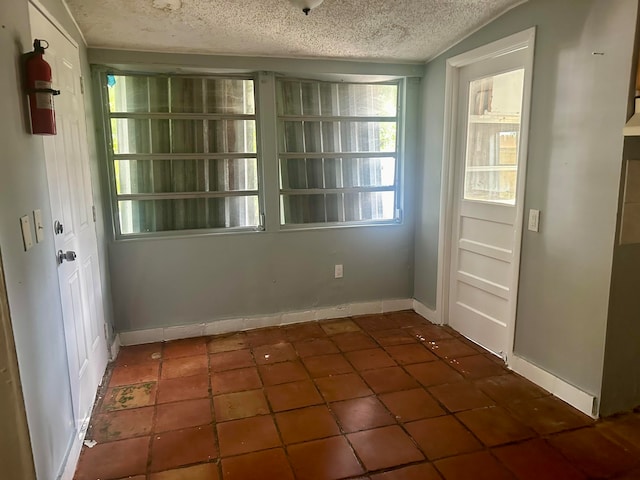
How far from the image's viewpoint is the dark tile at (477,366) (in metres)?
2.84

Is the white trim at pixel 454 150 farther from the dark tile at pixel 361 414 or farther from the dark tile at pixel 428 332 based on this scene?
the dark tile at pixel 361 414

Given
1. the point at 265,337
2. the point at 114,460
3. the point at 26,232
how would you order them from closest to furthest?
1. the point at 26,232
2. the point at 114,460
3. the point at 265,337

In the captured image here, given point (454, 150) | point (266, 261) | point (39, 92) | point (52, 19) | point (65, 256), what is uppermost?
point (52, 19)

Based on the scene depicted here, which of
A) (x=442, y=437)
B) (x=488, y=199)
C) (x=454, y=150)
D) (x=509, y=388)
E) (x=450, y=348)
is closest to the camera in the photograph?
(x=442, y=437)

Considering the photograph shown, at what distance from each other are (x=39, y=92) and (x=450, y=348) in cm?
287

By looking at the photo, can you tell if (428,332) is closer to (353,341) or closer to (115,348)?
(353,341)

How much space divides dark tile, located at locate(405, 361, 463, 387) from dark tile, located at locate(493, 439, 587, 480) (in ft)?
2.15

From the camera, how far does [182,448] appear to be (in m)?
2.14

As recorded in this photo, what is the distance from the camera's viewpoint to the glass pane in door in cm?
282

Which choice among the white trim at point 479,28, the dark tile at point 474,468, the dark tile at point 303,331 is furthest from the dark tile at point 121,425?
the white trim at point 479,28

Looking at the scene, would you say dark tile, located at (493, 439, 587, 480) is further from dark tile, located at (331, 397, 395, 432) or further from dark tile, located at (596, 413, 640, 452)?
dark tile, located at (331, 397, 395, 432)

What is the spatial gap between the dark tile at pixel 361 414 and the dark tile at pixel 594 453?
2.70ft

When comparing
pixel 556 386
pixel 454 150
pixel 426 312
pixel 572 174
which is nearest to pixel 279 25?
pixel 454 150

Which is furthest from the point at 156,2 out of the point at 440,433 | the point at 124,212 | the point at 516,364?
the point at 516,364
